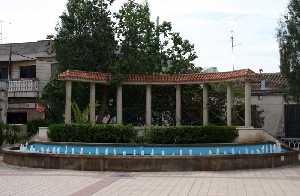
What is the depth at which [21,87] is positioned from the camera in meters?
33.0

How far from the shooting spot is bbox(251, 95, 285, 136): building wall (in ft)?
107

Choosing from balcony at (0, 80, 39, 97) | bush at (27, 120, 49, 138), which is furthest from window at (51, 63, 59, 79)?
bush at (27, 120, 49, 138)

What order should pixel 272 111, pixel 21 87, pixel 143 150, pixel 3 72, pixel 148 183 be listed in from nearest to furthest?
pixel 148 183 → pixel 143 150 → pixel 272 111 → pixel 21 87 → pixel 3 72

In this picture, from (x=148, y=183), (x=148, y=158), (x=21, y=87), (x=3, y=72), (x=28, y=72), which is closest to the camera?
(x=148, y=183)

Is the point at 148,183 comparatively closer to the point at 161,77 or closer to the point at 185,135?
the point at 185,135

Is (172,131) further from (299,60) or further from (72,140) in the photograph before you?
(299,60)

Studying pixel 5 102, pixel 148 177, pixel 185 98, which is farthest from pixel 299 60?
pixel 5 102

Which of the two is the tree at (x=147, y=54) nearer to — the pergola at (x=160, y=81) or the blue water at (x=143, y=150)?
the pergola at (x=160, y=81)

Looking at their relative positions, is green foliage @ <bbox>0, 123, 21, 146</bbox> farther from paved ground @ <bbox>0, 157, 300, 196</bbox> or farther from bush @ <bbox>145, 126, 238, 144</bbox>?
bush @ <bbox>145, 126, 238, 144</bbox>

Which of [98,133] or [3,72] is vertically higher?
[3,72]

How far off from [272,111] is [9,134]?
16493mm

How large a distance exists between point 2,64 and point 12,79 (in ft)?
7.31

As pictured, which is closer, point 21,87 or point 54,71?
point 54,71

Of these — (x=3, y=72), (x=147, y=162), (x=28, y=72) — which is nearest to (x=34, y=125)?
(x=28, y=72)
